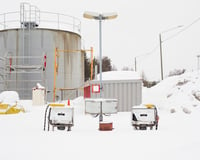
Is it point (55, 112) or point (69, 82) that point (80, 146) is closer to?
point (55, 112)

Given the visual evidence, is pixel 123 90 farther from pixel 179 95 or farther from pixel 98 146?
pixel 98 146

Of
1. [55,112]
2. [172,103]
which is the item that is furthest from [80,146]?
[172,103]

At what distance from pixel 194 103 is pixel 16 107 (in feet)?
33.9

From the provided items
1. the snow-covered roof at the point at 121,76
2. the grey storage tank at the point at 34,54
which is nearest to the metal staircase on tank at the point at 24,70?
the grey storage tank at the point at 34,54

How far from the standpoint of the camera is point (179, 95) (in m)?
17.1

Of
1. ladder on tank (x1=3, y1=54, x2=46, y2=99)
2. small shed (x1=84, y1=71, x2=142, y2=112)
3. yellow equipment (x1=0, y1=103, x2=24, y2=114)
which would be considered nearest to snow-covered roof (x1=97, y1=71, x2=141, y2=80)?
small shed (x1=84, y1=71, x2=142, y2=112)

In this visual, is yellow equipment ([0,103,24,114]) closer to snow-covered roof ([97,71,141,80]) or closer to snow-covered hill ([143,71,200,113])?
snow-covered roof ([97,71,141,80])

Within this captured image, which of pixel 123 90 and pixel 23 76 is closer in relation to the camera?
pixel 123 90

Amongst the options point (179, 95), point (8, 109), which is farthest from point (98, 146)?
point (179, 95)

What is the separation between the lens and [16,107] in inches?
507

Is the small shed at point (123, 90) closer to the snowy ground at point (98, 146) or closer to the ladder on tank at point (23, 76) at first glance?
the snowy ground at point (98, 146)

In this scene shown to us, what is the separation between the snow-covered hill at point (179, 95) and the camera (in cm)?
1516

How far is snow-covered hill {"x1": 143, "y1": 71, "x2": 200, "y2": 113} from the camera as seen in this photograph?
49.8 ft

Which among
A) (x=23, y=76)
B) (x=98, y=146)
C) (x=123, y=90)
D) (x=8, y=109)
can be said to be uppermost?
(x=23, y=76)
